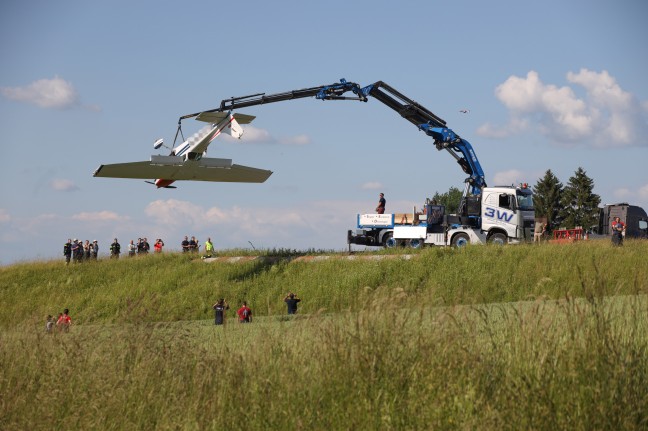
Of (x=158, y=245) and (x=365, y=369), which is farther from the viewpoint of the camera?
(x=158, y=245)

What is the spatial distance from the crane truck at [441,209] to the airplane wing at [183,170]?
2.02 meters

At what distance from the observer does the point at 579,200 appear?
72.0 metres

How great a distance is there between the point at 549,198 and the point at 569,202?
1.83 meters

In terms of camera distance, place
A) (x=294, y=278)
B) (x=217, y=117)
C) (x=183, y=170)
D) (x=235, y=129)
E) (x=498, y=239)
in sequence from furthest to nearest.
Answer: (x=217, y=117) → (x=235, y=129) → (x=183, y=170) → (x=498, y=239) → (x=294, y=278)

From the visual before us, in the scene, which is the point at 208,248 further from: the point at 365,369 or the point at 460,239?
the point at 365,369

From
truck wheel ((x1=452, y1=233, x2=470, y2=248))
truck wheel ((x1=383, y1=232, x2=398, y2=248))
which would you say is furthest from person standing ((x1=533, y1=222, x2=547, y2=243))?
truck wheel ((x1=383, y1=232, x2=398, y2=248))

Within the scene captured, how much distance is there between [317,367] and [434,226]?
24.1 m

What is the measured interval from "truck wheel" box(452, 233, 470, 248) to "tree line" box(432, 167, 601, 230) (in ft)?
125

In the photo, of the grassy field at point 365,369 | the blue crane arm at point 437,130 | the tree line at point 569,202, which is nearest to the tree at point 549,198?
the tree line at point 569,202

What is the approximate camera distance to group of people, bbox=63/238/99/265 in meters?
39.3

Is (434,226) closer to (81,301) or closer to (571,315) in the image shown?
(81,301)

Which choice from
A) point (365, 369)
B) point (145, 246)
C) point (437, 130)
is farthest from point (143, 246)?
point (365, 369)

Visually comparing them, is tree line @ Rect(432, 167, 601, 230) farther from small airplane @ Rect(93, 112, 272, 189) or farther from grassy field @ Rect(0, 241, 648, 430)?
grassy field @ Rect(0, 241, 648, 430)

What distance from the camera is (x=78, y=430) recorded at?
400 inches
